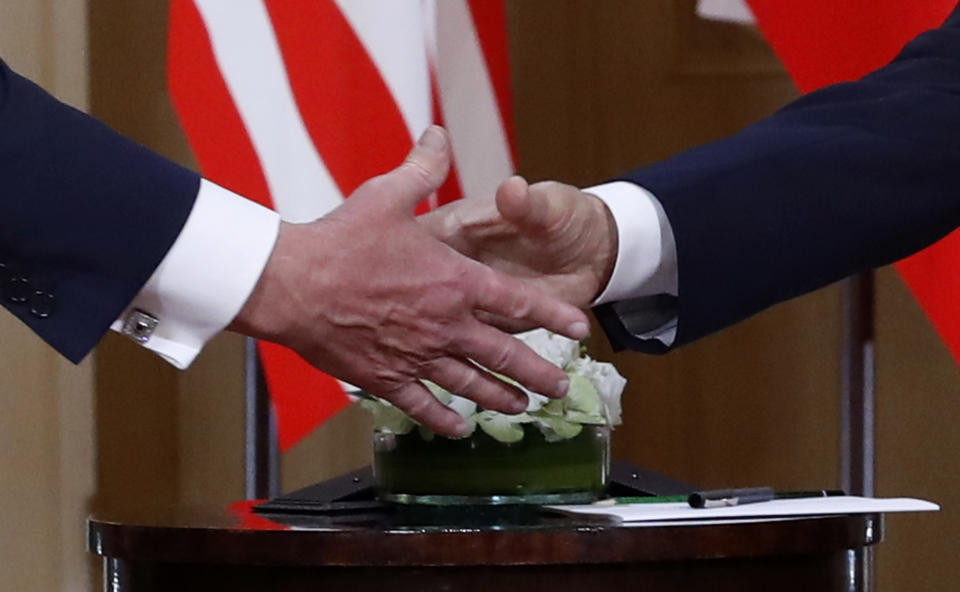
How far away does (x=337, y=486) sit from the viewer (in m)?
1.03

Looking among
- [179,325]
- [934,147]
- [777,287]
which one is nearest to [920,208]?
[934,147]

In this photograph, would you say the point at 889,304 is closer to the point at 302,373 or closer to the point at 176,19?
the point at 302,373

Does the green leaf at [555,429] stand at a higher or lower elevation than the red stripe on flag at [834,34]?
lower

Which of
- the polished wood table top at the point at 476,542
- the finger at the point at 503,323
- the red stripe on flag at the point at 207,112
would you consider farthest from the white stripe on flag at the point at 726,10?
the polished wood table top at the point at 476,542

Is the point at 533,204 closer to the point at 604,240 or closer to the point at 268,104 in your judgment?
the point at 604,240

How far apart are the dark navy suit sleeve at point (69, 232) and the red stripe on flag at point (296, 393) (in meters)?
0.69

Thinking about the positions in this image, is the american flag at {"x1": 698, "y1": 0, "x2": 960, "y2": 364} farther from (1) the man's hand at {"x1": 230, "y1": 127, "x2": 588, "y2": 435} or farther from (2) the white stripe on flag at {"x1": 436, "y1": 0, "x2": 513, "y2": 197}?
(1) the man's hand at {"x1": 230, "y1": 127, "x2": 588, "y2": 435}

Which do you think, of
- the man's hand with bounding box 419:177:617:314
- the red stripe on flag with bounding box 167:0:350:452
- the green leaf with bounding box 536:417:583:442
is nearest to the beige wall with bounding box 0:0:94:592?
the red stripe on flag with bounding box 167:0:350:452

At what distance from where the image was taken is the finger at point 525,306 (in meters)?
1.02

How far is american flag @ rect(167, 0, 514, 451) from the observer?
163 cm

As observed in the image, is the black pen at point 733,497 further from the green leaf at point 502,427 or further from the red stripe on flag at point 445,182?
the red stripe on flag at point 445,182

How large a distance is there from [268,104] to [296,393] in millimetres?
337

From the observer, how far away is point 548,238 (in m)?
1.14

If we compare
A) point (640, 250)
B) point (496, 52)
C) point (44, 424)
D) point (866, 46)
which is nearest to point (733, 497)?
point (640, 250)
